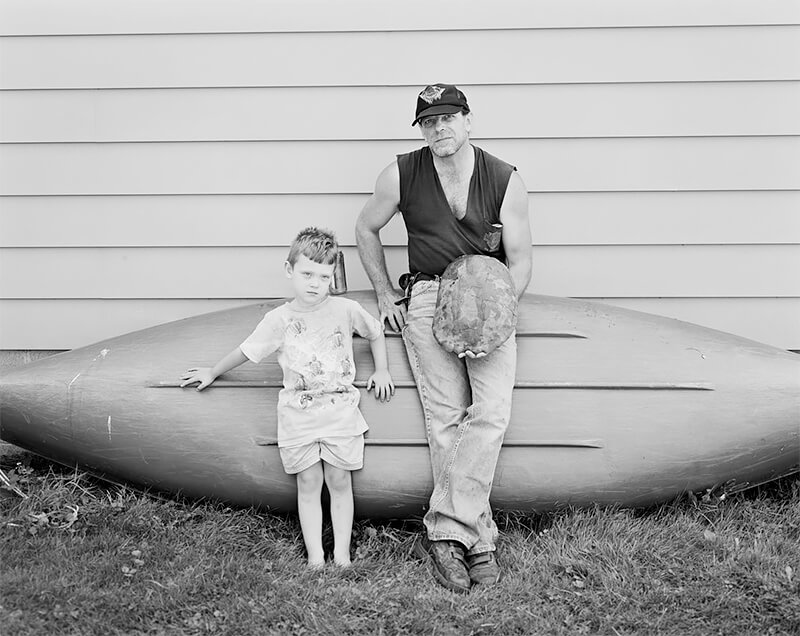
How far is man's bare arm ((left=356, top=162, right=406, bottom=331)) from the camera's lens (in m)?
3.09

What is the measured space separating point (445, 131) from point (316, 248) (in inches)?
25.7

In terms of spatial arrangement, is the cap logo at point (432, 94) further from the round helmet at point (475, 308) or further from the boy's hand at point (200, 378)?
the boy's hand at point (200, 378)

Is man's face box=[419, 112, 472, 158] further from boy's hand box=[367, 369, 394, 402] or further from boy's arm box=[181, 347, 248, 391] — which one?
boy's arm box=[181, 347, 248, 391]

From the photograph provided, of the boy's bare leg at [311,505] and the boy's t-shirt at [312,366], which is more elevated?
the boy's t-shirt at [312,366]

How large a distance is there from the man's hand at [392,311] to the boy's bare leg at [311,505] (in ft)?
1.96

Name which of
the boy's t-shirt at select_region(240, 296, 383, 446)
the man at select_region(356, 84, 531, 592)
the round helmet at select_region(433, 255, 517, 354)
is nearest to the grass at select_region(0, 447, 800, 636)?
the man at select_region(356, 84, 531, 592)

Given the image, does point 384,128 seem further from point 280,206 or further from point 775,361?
point 775,361

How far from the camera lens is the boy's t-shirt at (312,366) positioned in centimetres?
278

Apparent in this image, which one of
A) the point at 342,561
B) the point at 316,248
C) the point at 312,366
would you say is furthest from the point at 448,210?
the point at 342,561

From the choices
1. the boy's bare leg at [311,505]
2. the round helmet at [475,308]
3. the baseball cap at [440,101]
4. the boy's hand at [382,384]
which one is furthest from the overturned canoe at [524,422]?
the baseball cap at [440,101]

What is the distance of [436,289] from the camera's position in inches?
120

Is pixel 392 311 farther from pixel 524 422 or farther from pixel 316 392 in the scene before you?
pixel 524 422

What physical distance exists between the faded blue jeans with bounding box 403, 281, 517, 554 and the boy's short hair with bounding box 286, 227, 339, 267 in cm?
45

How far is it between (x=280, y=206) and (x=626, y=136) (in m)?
1.45
